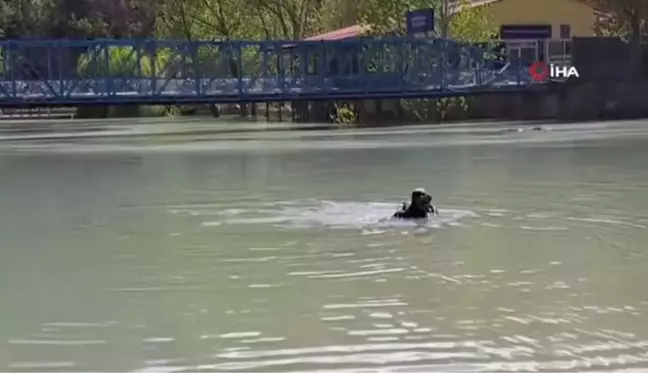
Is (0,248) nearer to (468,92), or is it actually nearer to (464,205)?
(464,205)

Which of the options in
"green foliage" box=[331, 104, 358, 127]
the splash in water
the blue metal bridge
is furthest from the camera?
"green foliage" box=[331, 104, 358, 127]

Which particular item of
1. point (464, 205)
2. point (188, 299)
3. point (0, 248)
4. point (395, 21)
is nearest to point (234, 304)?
point (188, 299)

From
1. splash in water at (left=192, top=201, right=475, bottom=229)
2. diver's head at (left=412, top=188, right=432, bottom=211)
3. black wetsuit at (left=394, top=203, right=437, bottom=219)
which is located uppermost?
diver's head at (left=412, top=188, right=432, bottom=211)

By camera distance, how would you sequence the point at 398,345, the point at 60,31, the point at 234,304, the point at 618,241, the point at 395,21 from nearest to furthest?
1. the point at 398,345
2. the point at 234,304
3. the point at 618,241
4. the point at 395,21
5. the point at 60,31

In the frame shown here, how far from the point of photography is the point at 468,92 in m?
51.7

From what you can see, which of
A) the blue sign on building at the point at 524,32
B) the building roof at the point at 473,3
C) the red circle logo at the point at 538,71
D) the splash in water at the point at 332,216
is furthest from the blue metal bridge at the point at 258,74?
the splash in water at the point at 332,216

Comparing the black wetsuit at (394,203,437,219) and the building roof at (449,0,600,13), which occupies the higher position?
the building roof at (449,0,600,13)

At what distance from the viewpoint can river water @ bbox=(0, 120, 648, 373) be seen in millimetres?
7344

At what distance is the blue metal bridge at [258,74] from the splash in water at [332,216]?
3469 cm

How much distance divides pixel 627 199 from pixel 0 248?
7538mm

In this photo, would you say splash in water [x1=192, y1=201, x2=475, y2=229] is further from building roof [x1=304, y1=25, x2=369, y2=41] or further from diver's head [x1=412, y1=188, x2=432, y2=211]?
building roof [x1=304, y1=25, x2=369, y2=41]

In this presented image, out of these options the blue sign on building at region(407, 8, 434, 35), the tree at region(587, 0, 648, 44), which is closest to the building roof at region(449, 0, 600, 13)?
the tree at region(587, 0, 648, 44)

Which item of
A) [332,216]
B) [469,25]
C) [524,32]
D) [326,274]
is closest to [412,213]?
[332,216]

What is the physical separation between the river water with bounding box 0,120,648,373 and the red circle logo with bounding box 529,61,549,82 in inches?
1228
